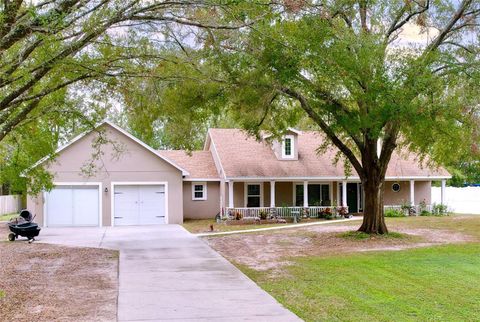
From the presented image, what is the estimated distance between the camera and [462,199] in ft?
114

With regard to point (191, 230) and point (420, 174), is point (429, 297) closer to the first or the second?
point (191, 230)

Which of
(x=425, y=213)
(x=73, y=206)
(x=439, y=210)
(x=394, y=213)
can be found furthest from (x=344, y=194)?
(x=73, y=206)

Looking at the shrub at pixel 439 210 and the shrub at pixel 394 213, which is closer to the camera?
the shrub at pixel 394 213

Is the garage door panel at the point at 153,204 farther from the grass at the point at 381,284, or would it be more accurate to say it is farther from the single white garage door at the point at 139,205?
the grass at the point at 381,284

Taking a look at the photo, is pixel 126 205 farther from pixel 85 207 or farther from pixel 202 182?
pixel 202 182

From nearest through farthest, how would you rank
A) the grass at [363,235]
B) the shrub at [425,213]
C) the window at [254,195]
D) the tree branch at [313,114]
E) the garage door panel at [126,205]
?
the tree branch at [313,114]
the grass at [363,235]
the garage door panel at [126,205]
the window at [254,195]
the shrub at [425,213]

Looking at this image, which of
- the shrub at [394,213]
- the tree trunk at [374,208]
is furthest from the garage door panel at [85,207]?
the shrub at [394,213]

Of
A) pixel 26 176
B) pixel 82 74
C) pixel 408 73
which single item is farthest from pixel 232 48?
pixel 26 176

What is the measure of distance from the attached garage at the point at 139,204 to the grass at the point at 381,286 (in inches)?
571

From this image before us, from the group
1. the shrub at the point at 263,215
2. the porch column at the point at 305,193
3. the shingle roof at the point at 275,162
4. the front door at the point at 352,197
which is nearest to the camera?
the shrub at the point at 263,215

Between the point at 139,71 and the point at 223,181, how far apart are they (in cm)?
1765

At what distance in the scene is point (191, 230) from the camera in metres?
23.2

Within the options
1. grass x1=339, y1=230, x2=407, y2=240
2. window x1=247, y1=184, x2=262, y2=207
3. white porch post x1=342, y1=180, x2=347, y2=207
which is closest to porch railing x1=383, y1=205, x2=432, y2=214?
white porch post x1=342, y1=180, x2=347, y2=207

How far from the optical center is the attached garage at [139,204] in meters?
27.0
